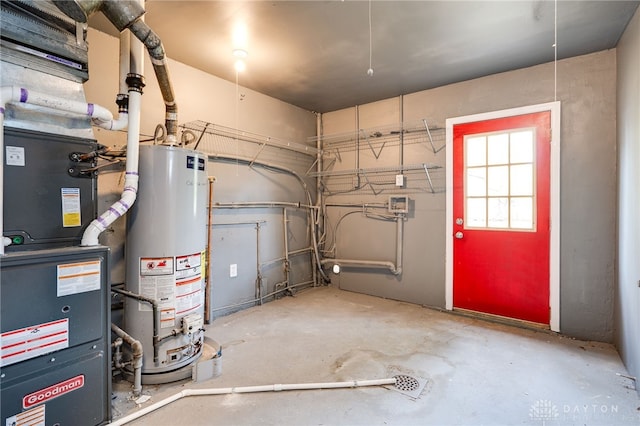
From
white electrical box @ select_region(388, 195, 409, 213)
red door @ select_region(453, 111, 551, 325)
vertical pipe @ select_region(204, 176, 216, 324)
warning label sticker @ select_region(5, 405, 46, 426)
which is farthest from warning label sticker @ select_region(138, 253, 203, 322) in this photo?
red door @ select_region(453, 111, 551, 325)

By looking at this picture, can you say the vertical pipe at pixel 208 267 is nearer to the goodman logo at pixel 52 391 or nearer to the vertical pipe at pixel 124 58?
the vertical pipe at pixel 124 58

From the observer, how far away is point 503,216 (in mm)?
3031

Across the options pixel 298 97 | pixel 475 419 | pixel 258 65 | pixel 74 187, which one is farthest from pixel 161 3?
pixel 475 419

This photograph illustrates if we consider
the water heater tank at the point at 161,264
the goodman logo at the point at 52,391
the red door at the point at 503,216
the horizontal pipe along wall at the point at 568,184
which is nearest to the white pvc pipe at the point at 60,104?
the water heater tank at the point at 161,264

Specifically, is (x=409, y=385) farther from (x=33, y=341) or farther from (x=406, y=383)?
(x=33, y=341)

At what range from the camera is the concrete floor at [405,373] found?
166 centimetres

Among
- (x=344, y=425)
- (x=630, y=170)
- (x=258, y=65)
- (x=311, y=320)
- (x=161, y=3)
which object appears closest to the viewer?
(x=344, y=425)

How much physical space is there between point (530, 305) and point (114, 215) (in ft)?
11.3

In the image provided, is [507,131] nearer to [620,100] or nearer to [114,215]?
[620,100]

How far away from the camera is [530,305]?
9.50 feet

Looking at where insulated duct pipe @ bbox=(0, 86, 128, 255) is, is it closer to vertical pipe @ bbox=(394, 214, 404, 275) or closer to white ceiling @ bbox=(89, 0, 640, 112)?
white ceiling @ bbox=(89, 0, 640, 112)

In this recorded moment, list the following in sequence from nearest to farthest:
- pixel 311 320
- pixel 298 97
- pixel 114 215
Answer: pixel 114 215, pixel 311 320, pixel 298 97

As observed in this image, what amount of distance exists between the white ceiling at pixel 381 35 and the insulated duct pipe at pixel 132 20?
0.36 metres

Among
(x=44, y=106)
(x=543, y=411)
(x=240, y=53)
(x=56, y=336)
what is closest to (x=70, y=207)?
(x=44, y=106)
